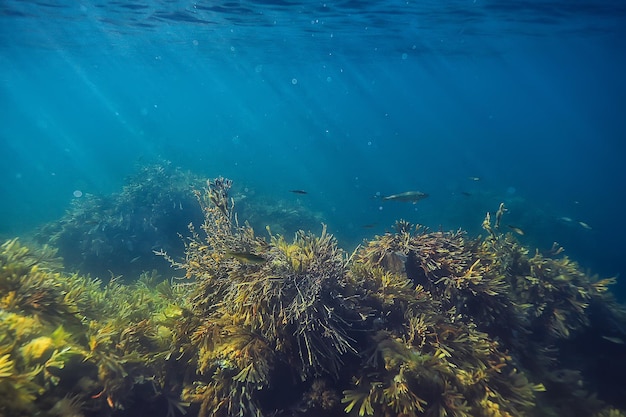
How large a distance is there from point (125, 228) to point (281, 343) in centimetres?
1150

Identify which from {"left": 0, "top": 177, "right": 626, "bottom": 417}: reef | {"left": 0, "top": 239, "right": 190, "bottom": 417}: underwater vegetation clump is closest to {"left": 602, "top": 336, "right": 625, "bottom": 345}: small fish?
{"left": 0, "top": 177, "right": 626, "bottom": 417}: reef

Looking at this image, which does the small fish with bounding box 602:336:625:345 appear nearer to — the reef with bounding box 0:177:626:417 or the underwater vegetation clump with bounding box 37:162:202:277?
the reef with bounding box 0:177:626:417

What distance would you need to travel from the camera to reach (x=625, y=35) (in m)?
26.8

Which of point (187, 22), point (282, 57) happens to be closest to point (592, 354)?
point (187, 22)

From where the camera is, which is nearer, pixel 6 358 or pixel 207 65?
pixel 6 358

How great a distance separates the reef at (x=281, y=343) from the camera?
3.88m

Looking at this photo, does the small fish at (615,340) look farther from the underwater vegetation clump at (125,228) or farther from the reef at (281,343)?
the underwater vegetation clump at (125,228)

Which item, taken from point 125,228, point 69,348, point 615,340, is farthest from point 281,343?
point 125,228

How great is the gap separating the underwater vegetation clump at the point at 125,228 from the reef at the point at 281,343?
24.4ft

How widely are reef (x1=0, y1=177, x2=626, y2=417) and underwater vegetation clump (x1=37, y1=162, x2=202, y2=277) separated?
24.4 feet

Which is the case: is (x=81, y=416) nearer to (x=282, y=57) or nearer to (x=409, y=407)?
(x=409, y=407)

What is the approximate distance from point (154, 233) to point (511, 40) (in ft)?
105

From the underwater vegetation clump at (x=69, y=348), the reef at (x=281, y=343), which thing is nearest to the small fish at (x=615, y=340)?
the reef at (x=281, y=343)

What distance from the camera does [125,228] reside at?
13.6 m
